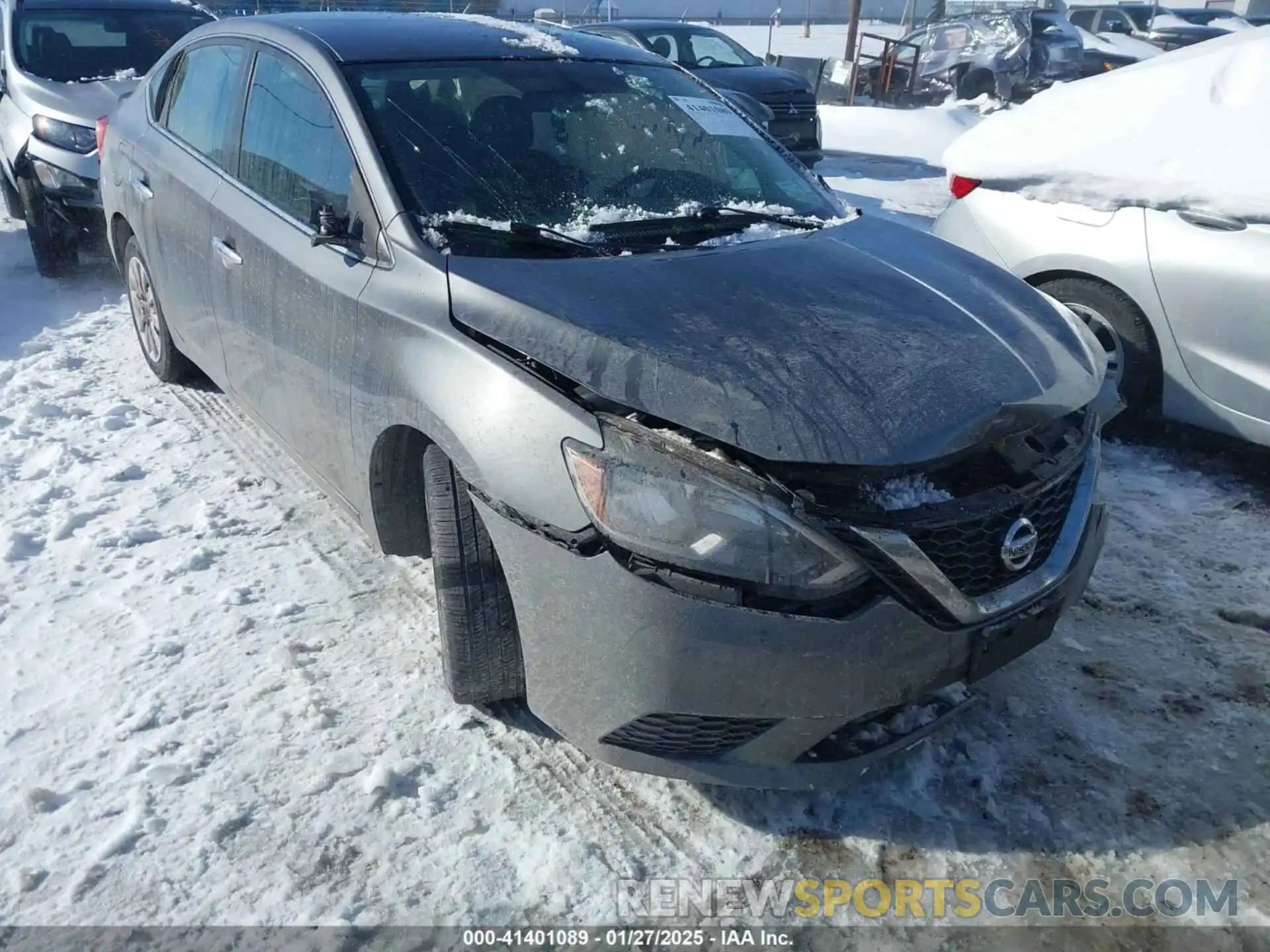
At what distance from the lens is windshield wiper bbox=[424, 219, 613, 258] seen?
2.68m

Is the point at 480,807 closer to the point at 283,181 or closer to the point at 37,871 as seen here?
the point at 37,871

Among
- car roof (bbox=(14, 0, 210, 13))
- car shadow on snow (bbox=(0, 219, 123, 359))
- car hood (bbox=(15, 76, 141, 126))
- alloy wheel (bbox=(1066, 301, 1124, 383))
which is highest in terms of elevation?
car roof (bbox=(14, 0, 210, 13))

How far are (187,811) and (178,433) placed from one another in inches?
96.1

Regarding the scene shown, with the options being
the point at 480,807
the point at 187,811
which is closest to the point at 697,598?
the point at 480,807

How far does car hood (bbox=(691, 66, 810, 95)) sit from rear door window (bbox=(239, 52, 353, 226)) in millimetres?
8090

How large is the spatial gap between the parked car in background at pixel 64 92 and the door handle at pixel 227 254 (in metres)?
3.75

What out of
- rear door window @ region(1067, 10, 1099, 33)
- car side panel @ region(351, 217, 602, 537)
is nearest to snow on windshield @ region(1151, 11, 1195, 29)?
rear door window @ region(1067, 10, 1099, 33)

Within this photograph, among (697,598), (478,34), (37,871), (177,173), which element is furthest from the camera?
(177,173)

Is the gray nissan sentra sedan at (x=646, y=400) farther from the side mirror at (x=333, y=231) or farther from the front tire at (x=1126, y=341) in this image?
the front tire at (x=1126, y=341)

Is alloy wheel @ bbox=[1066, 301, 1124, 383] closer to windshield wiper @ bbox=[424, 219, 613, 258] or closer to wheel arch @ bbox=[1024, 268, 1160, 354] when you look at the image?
wheel arch @ bbox=[1024, 268, 1160, 354]

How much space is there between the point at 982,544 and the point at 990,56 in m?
18.9

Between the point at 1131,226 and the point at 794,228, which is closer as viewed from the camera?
the point at 794,228

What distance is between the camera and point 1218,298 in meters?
3.82

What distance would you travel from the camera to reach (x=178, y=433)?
445 cm
